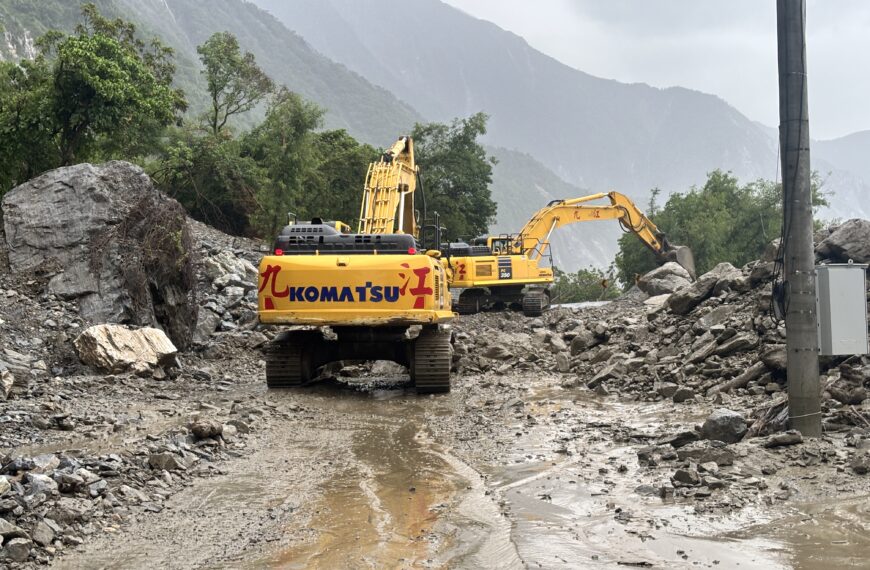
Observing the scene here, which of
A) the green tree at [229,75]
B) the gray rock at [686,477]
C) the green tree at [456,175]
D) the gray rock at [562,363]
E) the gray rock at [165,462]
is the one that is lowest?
the gray rock at [562,363]

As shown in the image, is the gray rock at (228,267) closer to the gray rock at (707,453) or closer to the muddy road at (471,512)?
the muddy road at (471,512)

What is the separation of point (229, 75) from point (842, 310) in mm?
33166

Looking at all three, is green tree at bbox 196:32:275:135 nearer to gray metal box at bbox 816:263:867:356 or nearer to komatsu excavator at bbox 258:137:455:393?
komatsu excavator at bbox 258:137:455:393

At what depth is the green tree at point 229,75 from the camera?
3475 centimetres

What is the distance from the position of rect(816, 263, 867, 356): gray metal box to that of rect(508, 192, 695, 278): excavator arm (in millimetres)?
20184

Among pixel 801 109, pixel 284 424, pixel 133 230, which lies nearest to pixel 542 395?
pixel 284 424

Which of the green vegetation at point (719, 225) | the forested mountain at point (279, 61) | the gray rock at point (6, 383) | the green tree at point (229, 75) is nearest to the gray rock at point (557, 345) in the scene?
the gray rock at point (6, 383)

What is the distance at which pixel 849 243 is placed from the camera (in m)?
11.8

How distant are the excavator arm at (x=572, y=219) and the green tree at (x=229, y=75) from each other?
1469 cm

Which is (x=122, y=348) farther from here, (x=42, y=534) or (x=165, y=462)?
(x=42, y=534)

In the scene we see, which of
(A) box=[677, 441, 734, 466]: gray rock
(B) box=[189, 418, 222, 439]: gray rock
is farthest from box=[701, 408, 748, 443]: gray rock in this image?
(B) box=[189, 418, 222, 439]: gray rock

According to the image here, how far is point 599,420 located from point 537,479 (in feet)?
10.2

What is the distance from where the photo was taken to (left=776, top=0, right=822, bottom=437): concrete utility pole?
634 cm

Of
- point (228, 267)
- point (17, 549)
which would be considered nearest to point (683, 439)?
point (17, 549)
